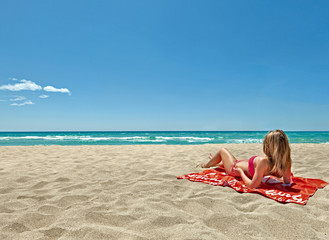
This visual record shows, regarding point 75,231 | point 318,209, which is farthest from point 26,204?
point 318,209

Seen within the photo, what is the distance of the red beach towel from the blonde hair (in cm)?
26

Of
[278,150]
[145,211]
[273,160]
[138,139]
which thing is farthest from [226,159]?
[138,139]

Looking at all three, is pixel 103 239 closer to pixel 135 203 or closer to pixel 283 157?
pixel 135 203

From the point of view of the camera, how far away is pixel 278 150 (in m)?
3.48

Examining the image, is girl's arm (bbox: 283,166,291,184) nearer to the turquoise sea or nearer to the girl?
the girl

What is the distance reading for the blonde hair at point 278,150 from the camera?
3461 mm

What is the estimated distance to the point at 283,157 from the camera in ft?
11.5

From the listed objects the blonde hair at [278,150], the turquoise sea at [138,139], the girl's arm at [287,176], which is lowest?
the turquoise sea at [138,139]

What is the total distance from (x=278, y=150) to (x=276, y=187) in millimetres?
638

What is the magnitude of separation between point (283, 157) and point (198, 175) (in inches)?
61.9

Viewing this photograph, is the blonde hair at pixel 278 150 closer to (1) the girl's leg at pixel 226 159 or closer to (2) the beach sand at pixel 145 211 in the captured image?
(2) the beach sand at pixel 145 211

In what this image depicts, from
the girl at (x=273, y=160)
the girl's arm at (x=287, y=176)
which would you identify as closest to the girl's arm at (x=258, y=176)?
the girl at (x=273, y=160)

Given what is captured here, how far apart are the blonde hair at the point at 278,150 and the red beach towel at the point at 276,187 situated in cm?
26

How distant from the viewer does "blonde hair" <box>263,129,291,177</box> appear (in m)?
3.46
